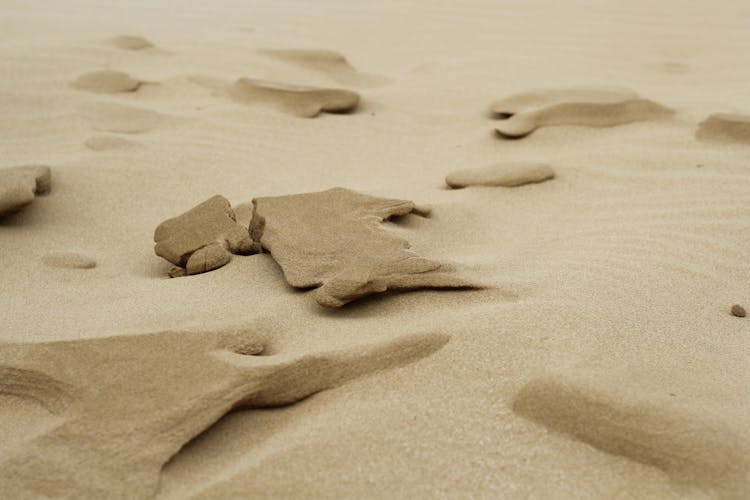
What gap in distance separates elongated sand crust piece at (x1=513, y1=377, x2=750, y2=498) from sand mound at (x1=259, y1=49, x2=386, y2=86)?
3.00m

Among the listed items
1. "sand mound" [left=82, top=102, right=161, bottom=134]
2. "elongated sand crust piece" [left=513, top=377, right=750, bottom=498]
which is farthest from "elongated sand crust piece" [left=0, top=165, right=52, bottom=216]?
"elongated sand crust piece" [left=513, top=377, right=750, bottom=498]

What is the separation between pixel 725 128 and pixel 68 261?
2.39 metres

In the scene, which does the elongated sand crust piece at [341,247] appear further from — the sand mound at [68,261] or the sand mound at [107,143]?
the sand mound at [107,143]

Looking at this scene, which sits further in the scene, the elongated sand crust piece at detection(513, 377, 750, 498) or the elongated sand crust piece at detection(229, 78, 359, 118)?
the elongated sand crust piece at detection(229, 78, 359, 118)

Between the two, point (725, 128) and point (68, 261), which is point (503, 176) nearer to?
point (725, 128)

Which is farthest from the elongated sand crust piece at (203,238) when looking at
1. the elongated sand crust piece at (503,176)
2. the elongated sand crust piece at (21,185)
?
the elongated sand crust piece at (503,176)

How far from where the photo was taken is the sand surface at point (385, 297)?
1.27m

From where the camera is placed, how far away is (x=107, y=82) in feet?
11.9

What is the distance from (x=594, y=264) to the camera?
77.3 inches

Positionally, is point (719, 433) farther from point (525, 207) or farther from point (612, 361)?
point (525, 207)

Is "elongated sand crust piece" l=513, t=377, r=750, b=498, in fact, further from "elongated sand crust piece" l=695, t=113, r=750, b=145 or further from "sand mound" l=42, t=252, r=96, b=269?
"elongated sand crust piece" l=695, t=113, r=750, b=145

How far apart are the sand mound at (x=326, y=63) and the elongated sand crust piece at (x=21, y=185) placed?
1961 mm

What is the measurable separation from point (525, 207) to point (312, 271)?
0.94 meters

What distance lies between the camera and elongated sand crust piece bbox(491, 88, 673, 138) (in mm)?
3152
